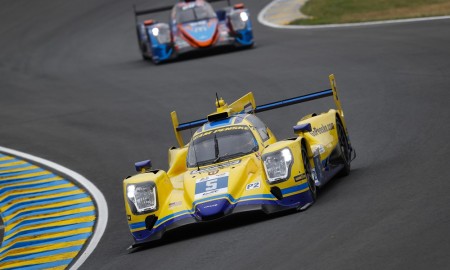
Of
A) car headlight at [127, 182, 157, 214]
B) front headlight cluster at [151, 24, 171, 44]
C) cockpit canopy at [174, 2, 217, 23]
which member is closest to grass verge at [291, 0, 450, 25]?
cockpit canopy at [174, 2, 217, 23]

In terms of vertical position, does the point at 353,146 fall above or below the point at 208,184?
below

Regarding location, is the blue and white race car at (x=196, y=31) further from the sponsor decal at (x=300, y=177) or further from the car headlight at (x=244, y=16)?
the sponsor decal at (x=300, y=177)

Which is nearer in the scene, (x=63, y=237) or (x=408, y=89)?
(x=63, y=237)

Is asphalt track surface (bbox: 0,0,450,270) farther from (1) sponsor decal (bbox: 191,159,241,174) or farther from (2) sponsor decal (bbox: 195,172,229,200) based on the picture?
(1) sponsor decal (bbox: 191,159,241,174)

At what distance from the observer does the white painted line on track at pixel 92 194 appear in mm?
12627

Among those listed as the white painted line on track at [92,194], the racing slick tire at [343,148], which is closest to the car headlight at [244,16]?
the white painted line on track at [92,194]

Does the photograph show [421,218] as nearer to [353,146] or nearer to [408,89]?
[353,146]

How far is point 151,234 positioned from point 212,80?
1329 centimetres

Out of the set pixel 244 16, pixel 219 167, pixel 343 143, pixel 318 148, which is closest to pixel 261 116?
pixel 343 143

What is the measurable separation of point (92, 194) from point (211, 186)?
461cm

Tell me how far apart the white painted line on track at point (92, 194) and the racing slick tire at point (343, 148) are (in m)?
3.36

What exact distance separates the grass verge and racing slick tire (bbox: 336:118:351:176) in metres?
15.6

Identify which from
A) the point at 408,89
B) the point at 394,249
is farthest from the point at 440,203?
the point at 408,89

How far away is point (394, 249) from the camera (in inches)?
358
